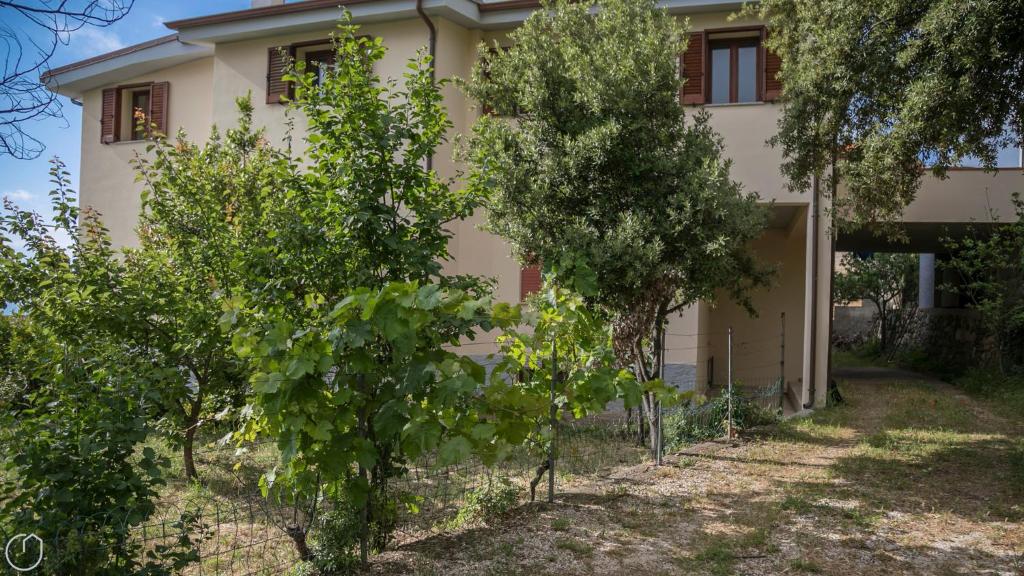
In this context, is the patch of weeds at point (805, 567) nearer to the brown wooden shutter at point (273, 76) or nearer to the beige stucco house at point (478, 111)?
the beige stucco house at point (478, 111)

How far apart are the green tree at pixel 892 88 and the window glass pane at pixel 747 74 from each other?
107 inches

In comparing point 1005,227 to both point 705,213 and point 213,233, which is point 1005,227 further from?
point 213,233

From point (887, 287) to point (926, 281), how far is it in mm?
3362

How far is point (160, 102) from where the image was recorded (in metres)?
15.1

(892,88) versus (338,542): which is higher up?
(892,88)

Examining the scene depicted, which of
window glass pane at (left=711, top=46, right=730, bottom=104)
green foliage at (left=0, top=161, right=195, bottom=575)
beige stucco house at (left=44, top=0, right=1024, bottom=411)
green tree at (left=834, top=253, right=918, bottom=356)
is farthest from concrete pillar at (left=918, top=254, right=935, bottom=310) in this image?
green foliage at (left=0, top=161, right=195, bottom=575)

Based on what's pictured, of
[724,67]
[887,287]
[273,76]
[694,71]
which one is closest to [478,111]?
[694,71]

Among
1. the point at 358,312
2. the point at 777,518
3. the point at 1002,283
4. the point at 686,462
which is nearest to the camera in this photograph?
the point at 358,312

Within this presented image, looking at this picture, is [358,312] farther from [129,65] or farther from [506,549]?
[129,65]

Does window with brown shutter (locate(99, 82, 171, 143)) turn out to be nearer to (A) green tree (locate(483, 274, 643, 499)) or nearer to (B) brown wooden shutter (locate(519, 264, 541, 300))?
(B) brown wooden shutter (locate(519, 264, 541, 300))

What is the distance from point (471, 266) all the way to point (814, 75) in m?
6.58

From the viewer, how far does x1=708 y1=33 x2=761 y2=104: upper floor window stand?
11.8 meters

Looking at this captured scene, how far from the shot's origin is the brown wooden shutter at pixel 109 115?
49.5 feet

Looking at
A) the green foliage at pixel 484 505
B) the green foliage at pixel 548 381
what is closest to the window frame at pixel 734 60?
the green foliage at pixel 548 381
